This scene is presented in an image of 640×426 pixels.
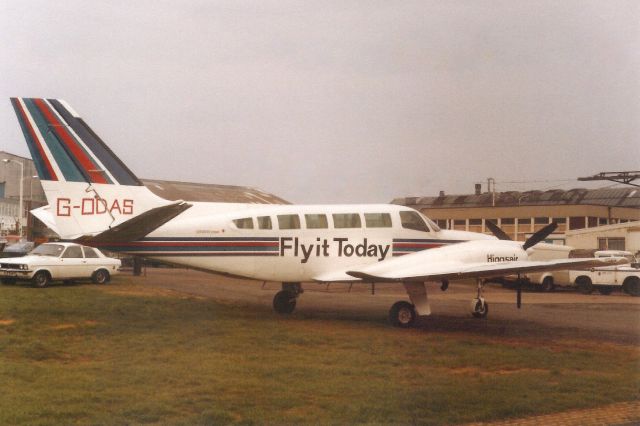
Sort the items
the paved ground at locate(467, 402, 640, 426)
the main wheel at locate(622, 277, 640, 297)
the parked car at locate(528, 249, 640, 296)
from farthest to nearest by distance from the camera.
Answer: the parked car at locate(528, 249, 640, 296)
the main wheel at locate(622, 277, 640, 297)
the paved ground at locate(467, 402, 640, 426)

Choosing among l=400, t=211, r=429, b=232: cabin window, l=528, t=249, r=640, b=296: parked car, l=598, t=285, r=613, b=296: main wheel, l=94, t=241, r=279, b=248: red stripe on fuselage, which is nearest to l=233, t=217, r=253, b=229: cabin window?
Result: l=94, t=241, r=279, b=248: red stripe on fuselage

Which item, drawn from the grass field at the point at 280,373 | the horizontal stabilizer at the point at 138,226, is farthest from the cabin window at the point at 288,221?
the horizontal stabilizer at the point at 138,226

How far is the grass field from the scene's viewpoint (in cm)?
852

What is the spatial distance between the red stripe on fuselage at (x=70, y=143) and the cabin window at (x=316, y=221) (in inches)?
216

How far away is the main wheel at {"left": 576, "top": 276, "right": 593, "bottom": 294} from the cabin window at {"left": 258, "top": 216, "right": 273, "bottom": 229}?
787 inches

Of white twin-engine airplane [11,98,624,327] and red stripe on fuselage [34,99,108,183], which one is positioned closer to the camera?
red stripe on fuselage [34,99,108,183]

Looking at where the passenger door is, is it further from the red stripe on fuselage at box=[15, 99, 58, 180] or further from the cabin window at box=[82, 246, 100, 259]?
the red stripe on fuselage at box=[15, 99, 58, 180]

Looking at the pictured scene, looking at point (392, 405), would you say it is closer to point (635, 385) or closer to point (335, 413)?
point (335, 413)

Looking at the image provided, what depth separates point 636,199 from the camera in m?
58.8

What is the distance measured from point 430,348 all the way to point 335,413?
17.8 ft

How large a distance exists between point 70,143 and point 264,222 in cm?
532

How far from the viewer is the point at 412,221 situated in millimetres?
18516

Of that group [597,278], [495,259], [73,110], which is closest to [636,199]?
[597,278]

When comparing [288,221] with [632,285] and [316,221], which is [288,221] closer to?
[316,221]
